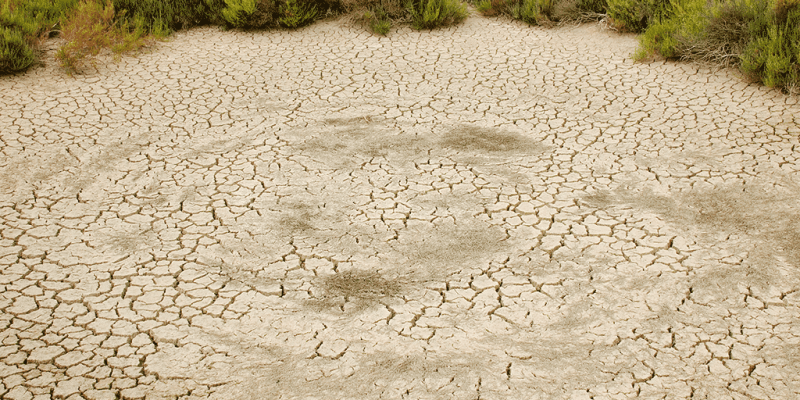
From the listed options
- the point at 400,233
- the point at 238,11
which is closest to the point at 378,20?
the point at 238,11

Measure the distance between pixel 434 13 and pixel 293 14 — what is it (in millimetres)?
1748

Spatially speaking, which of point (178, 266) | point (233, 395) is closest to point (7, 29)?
point (178, 266)

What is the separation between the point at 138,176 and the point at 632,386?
374cm

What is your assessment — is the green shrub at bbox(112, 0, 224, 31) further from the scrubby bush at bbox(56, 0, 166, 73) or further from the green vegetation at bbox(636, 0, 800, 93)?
the green vegetation at bbox(636, 0, 800, 93)

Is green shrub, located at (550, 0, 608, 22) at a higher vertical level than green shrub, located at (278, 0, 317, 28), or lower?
higher

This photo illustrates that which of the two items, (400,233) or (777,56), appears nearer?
(400,233)

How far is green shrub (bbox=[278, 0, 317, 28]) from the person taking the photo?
7984 mm

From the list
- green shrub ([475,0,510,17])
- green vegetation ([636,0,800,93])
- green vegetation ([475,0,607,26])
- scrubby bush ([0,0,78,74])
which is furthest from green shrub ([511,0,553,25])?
scrubby bush ([0,0,78,74])

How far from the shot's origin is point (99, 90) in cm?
641

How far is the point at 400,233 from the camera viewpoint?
Result: 13.7 feet

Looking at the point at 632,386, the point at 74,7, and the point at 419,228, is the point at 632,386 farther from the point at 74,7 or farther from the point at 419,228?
the point at 74,7

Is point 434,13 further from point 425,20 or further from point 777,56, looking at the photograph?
point 777,56

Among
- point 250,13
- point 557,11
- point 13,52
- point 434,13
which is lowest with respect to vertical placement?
point 13,52

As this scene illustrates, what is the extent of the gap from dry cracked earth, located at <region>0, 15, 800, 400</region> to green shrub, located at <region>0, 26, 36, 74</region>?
0.47ft
